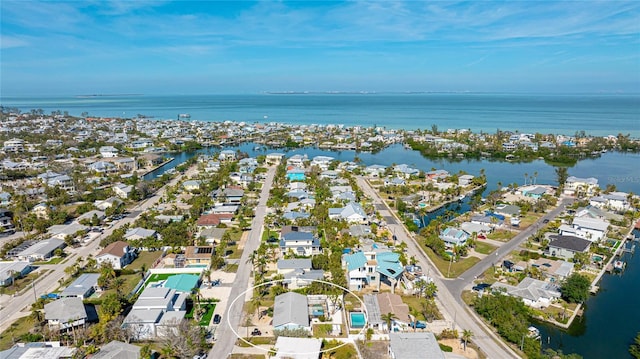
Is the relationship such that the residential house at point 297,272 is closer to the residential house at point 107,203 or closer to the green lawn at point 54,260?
the green lawn at point 54,260

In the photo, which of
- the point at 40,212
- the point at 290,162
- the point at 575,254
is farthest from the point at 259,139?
the point at 575,254

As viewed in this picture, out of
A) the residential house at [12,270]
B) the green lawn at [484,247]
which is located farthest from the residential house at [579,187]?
the residential house at [12,270]

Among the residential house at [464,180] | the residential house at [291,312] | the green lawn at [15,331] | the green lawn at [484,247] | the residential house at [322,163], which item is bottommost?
the green lawn at [15,331]

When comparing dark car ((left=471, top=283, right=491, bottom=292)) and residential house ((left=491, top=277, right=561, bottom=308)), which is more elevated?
residential house ((left=491, top=277, right=561, bottom=308))

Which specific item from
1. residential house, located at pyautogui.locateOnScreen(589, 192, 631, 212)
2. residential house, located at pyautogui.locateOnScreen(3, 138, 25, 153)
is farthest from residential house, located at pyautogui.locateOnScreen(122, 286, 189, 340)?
residential house, located at pyautogui.locateOnScreen(3, 138, 25, 153)

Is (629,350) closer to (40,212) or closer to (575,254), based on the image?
(575,254)

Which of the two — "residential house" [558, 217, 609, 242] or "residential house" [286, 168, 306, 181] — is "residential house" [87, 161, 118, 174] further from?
"residential house" [558, 217, 609, 242]

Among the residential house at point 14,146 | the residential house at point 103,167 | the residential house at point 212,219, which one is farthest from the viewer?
the residential house at point 14,146
